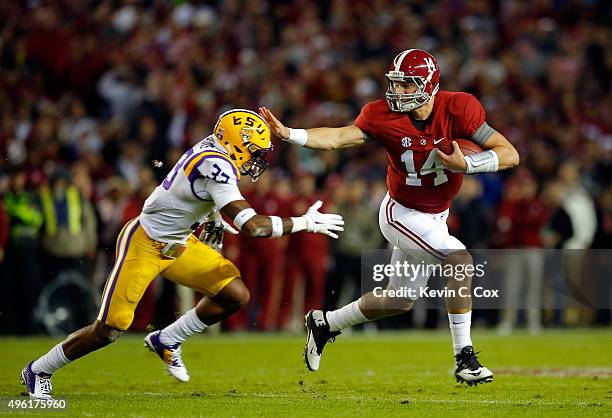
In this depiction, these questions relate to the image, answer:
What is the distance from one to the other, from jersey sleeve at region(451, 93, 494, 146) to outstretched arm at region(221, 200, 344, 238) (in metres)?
Result: 1.21

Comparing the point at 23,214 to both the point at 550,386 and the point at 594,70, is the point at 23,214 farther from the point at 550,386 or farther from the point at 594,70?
the point at 594,70

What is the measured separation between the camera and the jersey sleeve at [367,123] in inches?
303

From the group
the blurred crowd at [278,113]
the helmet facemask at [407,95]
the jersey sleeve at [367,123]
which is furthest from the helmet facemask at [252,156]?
the blurred crowd at [278,113]

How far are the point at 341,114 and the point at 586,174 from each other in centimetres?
336

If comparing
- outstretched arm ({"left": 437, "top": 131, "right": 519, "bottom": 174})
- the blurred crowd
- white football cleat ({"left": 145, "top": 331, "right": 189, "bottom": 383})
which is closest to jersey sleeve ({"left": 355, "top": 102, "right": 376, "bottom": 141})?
outstretched arm ({"left": 437, "top": 131, "right": 519, "bottom": 174})

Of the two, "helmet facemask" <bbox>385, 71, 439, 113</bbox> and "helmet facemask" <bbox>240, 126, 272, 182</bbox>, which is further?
"helmet facemask" <bbox>385, 71, 439, 113</bbox>

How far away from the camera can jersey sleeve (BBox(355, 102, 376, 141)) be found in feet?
25.3

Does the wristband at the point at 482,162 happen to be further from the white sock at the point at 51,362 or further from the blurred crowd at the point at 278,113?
the blurred crowd at the point at 278,113

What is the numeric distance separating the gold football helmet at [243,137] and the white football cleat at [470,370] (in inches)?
72.8

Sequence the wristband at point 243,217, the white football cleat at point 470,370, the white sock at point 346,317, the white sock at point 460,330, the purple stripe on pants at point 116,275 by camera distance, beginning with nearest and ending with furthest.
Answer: the wristband at point 243,217 → the purple stripe on pants at point 116,275 → the white football cleat at point 470,370 → the white sock at point 460,330 → the white sock at point 346,317

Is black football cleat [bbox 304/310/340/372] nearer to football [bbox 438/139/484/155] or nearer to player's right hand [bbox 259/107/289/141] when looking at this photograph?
player's right hand [bbox 259/107/289/141]

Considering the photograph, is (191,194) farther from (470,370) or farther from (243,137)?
(470,370)

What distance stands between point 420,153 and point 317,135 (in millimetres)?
714

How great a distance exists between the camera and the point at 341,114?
14.8 metres
